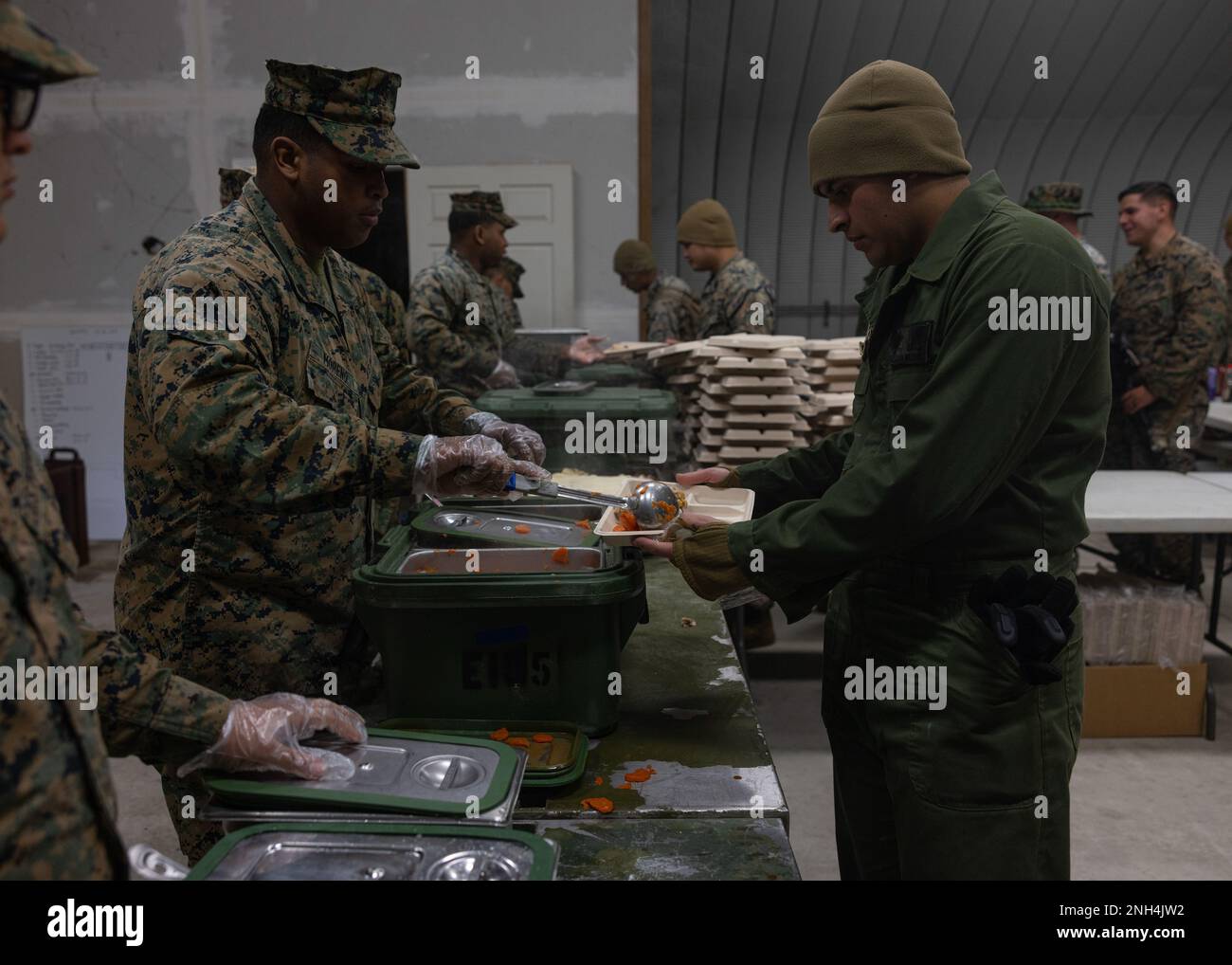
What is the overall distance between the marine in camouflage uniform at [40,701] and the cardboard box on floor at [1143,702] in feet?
12.8

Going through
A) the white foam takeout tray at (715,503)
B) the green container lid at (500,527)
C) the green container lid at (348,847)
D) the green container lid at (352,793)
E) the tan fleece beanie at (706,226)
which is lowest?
the green container lid at (348,847)

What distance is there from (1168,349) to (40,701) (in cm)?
555

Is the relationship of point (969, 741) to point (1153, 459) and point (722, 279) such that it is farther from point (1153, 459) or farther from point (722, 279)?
point (722, 279)

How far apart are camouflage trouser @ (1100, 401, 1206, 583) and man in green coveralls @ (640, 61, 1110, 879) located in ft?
11.2

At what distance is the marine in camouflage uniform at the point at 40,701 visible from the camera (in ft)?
3.01

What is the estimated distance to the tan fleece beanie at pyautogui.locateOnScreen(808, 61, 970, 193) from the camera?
179 centimetres

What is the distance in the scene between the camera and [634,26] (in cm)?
667

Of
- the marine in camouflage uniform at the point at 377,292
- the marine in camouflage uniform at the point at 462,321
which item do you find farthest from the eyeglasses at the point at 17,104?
the marine in camouflage uniform at the point at 462,321

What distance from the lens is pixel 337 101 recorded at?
193cm

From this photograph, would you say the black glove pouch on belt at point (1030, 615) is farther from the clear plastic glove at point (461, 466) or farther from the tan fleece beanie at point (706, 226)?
the tan fleece beanie at point (706, 226)

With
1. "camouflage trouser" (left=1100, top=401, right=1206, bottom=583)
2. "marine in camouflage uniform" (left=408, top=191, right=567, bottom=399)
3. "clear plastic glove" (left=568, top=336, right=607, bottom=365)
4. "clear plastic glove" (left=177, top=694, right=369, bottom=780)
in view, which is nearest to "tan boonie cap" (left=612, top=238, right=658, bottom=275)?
"clear plastic glove" (left=568, top=336, right=607, bottom=365)

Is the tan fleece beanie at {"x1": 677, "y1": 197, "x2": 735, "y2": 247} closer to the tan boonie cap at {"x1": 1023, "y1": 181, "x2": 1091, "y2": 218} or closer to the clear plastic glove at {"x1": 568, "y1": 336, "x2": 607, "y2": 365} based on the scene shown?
the clear plastic glove at {"x1": 568, "y1": 336, "x2": 607, "y2": 365}

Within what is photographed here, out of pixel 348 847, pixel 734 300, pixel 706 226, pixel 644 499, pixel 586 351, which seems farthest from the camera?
pixel 706 226

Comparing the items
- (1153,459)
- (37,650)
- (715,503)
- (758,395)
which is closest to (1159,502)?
(1153,459)
